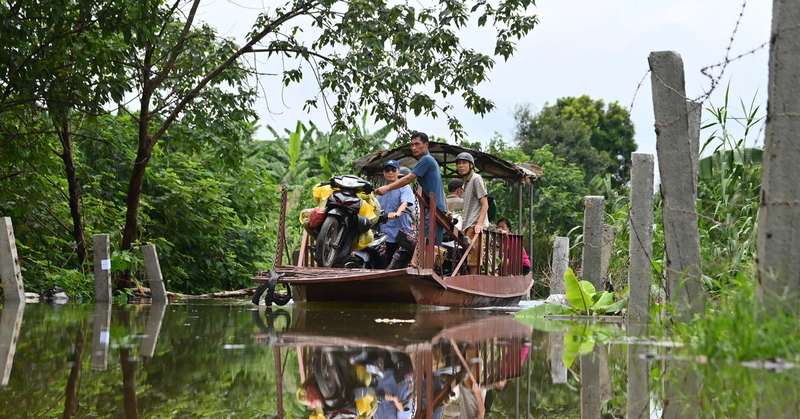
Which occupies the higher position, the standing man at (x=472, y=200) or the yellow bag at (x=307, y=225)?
the standing man at (x=472, y=200)

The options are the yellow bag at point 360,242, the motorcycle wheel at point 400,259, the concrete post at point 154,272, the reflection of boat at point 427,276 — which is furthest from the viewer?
the concrete post at point 154,272

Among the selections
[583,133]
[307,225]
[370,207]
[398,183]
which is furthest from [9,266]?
[583,133]

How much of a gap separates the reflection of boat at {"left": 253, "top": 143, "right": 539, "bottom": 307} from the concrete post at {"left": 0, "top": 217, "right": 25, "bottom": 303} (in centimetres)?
358

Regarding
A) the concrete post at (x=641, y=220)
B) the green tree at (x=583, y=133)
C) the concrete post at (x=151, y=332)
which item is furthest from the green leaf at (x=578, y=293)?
the green tree at (x=583, y=133)

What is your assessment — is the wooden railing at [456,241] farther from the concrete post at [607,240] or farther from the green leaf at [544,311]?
the concrete post at [607,240]

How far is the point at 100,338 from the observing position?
6.40m

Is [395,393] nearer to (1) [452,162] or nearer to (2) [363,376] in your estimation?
Answer: (2) [363,376]

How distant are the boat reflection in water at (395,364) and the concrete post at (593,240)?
225 cm

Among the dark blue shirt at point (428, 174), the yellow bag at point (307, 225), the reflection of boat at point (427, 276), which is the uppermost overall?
the dark blue shirt at point (428, 174)

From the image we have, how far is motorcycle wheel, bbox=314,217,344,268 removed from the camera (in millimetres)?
10945

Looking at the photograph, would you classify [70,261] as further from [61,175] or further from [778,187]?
[778,187]

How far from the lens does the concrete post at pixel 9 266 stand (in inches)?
464

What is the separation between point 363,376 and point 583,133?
4225 centimetres

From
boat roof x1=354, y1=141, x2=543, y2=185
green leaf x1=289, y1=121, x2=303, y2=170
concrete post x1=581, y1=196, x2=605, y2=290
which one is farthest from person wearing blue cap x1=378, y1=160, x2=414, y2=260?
green leaf x1=289, y1=121, x2=303, y2=170
